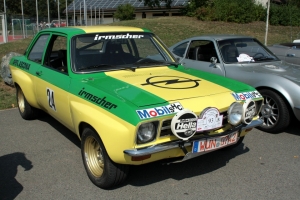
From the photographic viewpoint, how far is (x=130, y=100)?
10.4ft

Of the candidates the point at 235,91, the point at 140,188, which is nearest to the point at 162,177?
the point at 140,188

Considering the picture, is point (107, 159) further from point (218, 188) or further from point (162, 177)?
point (218, 188)

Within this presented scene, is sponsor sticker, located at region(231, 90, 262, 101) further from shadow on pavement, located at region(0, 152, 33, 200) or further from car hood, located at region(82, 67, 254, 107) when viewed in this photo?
shadow on pavement, located at region(0, 152, 33, 200)

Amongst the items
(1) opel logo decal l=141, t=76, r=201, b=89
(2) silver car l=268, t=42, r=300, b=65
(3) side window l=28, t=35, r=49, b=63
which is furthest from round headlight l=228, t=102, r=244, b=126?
(2) silver car l=268, t=42, r=300, b=65

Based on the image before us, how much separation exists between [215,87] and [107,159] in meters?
1.48

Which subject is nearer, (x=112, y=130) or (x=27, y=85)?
(x=112, y=130)

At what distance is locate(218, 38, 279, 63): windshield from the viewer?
612 centimetres

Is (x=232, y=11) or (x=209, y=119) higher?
(x=232, y=11)

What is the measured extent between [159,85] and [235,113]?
0.90 meters

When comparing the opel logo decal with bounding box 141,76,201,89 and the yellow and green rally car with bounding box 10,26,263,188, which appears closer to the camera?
the yellow and green rally car with bounding box 10,26,263,188

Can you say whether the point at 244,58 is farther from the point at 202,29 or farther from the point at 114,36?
the point at 202,29

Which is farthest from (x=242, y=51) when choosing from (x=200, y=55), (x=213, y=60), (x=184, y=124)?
(x=184, y=124)

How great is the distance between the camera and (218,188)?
3.51 metres

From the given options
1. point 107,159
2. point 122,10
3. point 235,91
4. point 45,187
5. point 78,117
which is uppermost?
point 122,10
